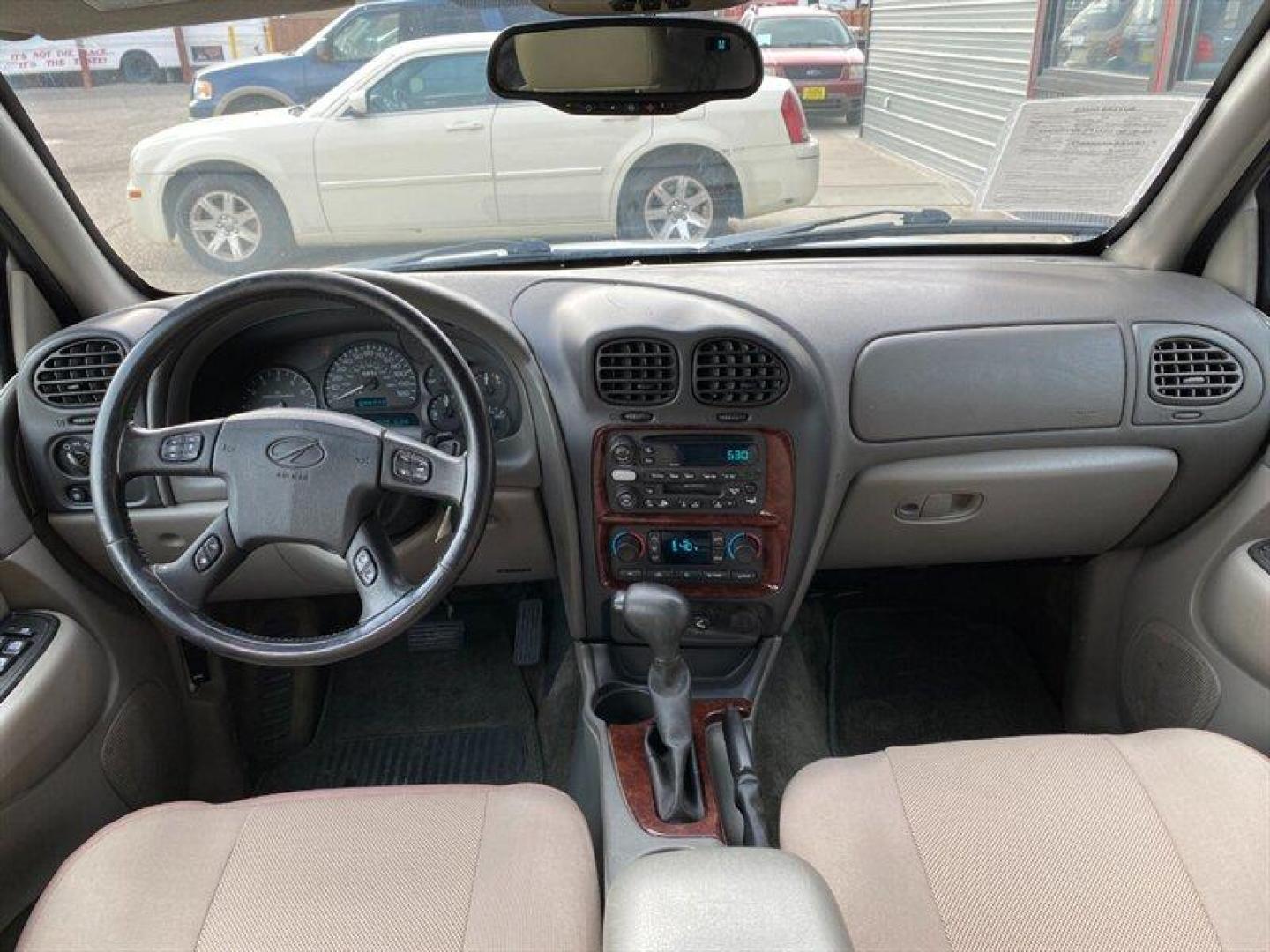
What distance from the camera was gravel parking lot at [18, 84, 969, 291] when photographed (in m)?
2.02

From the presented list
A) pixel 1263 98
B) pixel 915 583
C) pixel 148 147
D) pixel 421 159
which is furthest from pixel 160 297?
pixel 1263 98

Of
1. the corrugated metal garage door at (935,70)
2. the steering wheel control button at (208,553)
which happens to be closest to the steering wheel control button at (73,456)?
the steering wheel control button at (208,553)

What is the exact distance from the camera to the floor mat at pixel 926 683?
2.58m

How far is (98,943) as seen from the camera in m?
1.29

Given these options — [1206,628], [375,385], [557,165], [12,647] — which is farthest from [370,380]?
[1206,628]

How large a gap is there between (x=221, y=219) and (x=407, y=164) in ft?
1.41

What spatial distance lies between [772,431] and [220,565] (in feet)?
3.29

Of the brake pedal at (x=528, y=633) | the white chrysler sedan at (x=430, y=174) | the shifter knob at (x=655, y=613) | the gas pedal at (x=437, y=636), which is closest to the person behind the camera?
the shifter knob at (x=655, y=613)

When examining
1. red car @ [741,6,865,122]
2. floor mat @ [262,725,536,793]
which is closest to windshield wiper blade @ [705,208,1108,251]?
red car @ [741,6,865,122]

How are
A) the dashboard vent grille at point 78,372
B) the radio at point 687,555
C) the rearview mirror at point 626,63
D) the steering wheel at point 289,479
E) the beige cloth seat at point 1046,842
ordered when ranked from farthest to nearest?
the radio at point 687,555 → the dashboard vent grille at point 78,372 → the rearview mirror at point 626,63 → the steering wheel at point 289,479 → the beige cloth seat at point 1046,842

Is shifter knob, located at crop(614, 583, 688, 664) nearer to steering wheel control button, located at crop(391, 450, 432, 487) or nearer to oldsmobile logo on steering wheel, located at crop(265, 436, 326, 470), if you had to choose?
steering wheel control button, located at crop(391, 450, 432, 487)

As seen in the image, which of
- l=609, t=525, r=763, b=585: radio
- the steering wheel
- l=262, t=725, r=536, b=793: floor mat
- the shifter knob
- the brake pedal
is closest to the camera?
the steering wheel

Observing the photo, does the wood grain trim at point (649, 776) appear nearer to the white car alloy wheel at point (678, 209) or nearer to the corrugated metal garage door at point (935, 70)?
the white car alloy wheel at point (678, 209)

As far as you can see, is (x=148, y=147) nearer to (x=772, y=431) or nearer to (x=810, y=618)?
(x=772, y=431)
